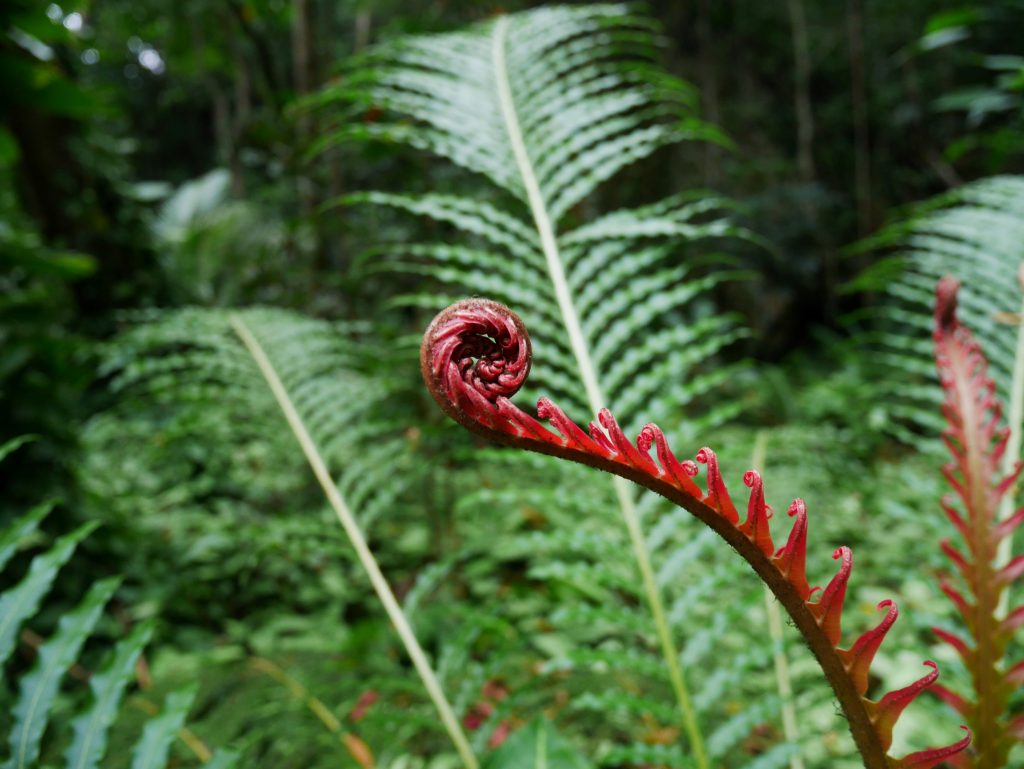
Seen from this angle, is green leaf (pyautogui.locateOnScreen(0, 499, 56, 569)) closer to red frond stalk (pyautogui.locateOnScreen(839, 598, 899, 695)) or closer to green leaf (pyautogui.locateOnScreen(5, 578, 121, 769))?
green leaf (pyautogui.locateOnScreen(5, 578, 121, 769))

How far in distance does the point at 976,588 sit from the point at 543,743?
390 millimetres

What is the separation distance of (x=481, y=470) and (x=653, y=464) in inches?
97.5

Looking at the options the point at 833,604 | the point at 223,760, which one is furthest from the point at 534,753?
the point at 833,604

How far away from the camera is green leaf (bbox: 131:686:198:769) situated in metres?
0.60

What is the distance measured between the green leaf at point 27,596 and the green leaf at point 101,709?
86 millimetres

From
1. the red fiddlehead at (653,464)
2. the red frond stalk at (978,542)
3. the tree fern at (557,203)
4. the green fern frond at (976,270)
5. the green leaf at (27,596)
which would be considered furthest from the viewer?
the green fern frond at (976,270)

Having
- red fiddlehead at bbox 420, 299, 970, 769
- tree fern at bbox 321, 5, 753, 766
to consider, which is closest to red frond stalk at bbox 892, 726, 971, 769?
red fiddlehead at bbox 420, 299, 970, 769

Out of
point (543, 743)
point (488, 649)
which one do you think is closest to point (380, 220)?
point (488, 649)

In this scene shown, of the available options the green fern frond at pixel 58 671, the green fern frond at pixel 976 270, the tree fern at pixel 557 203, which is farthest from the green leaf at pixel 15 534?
the green fern frond at pixel 976 270

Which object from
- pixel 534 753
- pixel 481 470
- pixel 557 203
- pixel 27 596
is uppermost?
pixel 557 203

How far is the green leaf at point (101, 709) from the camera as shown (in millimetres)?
622

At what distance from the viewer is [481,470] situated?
280 centimetres

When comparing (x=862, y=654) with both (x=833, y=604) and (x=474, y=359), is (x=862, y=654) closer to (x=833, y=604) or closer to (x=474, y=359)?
(x=833, y=604)

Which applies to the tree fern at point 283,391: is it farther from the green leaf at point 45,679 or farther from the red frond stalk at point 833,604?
the red frond stalk at point 833,604
